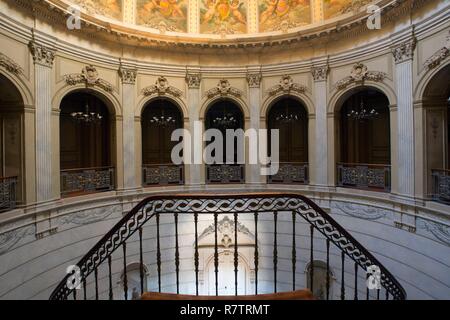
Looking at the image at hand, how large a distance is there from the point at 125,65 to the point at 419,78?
9.43 metres

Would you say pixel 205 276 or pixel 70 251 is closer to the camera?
pixel 70 251

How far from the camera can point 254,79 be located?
11812 mm

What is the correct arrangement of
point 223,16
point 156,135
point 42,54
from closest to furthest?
point 42,54
point 223,16
point 156,135

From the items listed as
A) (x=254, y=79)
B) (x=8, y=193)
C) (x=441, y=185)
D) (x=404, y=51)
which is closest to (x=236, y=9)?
(x=254, y=79)

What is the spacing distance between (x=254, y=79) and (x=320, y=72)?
2546 millimetres

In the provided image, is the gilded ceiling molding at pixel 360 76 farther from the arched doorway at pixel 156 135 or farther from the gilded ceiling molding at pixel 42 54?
the gilded ceiling molding at pixel 42 54

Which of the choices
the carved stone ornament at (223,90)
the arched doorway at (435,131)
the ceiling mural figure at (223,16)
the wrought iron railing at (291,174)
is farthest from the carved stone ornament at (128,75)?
the arched doorway at (435,131)

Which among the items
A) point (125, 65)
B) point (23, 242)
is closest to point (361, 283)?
point (23, 242)

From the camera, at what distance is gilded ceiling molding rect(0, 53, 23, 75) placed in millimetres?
7160

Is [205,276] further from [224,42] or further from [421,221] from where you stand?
[224,42]

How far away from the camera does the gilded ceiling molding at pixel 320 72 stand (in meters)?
10.6

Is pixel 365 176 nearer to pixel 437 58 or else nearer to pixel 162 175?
pixel 437 58

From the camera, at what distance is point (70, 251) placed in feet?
28.7

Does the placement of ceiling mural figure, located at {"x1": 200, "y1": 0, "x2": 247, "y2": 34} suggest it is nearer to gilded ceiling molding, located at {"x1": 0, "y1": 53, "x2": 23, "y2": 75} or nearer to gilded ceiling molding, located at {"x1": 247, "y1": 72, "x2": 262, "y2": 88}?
gilded ceiling molding, located at {"x1": 247, "y1": 72, "x2": 262, "y2": 88}
